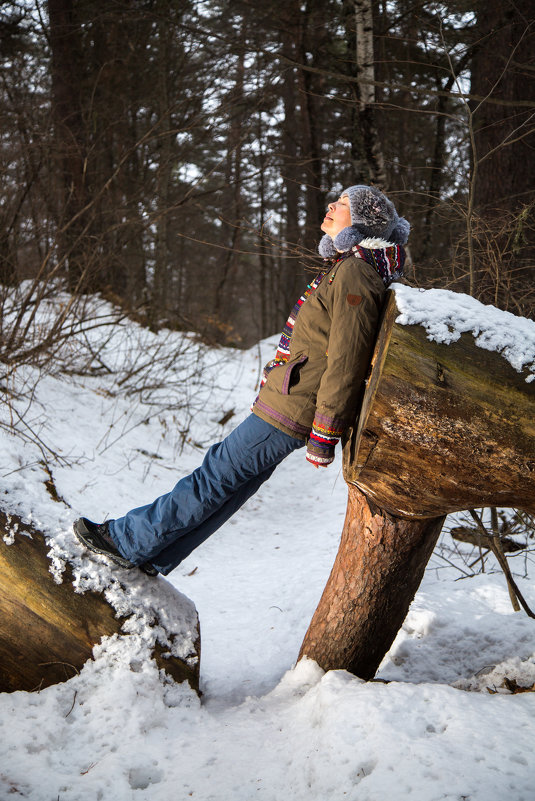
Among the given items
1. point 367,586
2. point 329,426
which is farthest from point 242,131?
point 367,586

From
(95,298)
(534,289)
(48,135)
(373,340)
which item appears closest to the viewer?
(373,340)

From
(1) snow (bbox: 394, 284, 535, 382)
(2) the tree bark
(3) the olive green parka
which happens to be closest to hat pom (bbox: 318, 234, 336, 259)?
(3) the olive green parka

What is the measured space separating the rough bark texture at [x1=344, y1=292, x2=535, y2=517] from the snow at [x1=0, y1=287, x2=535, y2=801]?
91mm

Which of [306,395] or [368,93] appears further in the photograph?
[368,93]

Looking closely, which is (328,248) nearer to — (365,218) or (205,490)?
(365,218)

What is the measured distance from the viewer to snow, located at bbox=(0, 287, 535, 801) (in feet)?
5.94

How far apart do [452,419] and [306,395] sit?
2.42 ft

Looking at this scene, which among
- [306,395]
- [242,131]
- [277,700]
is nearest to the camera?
[306,395]

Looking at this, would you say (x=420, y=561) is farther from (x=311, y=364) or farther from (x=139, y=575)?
A: (x=139, y=575)

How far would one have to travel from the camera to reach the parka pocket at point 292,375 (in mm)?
2447

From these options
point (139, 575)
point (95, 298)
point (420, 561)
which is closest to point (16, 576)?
point (139, 575)

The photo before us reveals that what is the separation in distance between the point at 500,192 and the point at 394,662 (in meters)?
4.16

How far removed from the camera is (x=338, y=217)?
8.43ft

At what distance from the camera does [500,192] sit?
5.05 meters
